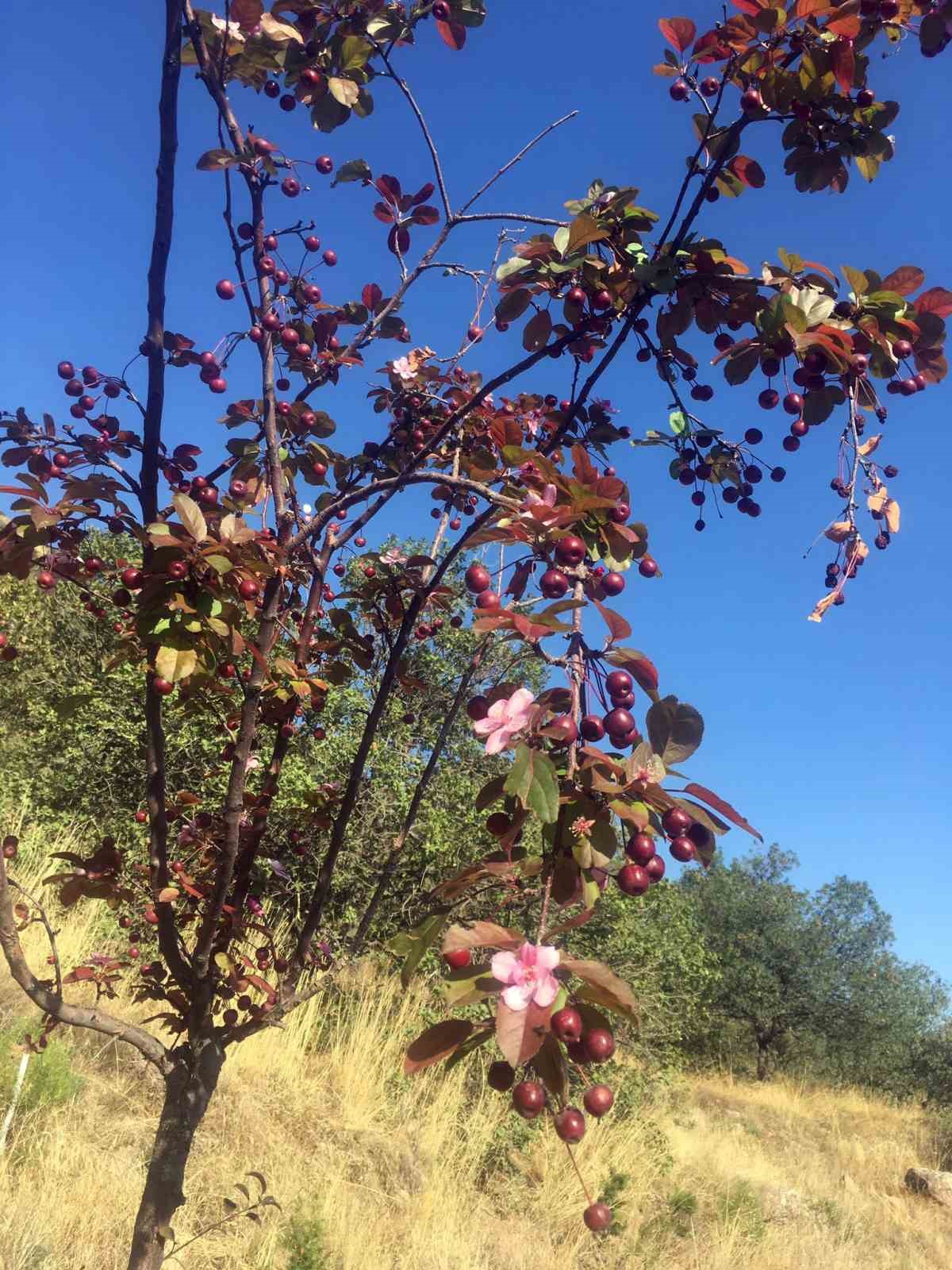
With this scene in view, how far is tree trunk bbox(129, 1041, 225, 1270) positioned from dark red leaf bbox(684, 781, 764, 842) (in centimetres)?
91

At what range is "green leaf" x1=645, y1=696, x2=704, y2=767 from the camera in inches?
29.3

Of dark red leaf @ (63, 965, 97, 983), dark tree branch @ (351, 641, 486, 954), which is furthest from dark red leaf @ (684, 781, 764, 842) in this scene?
dark red leaf @ (63, 965, 97, 983)

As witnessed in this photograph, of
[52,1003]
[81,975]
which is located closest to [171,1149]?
[52,1003]

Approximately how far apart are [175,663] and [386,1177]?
Answer: 3.70 metres

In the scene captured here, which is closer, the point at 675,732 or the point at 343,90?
the point at 675,732

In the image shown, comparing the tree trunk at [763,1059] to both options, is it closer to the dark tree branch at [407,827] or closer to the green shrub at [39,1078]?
the green shrub at [39,1078]

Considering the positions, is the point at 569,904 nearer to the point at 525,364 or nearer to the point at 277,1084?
the point at 525,364

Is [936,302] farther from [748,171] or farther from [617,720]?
[617,720]

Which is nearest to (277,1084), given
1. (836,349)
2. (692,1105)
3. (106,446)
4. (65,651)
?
(106,446)

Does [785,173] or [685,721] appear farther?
[785,173]

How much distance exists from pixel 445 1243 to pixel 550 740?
3279mm

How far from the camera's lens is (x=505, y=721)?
2.28 ft

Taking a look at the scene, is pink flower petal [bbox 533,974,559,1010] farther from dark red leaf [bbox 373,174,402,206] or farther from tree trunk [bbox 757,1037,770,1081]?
tree trunk [bbox 757,1037,770,1081]

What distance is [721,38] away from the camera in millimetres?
1069
